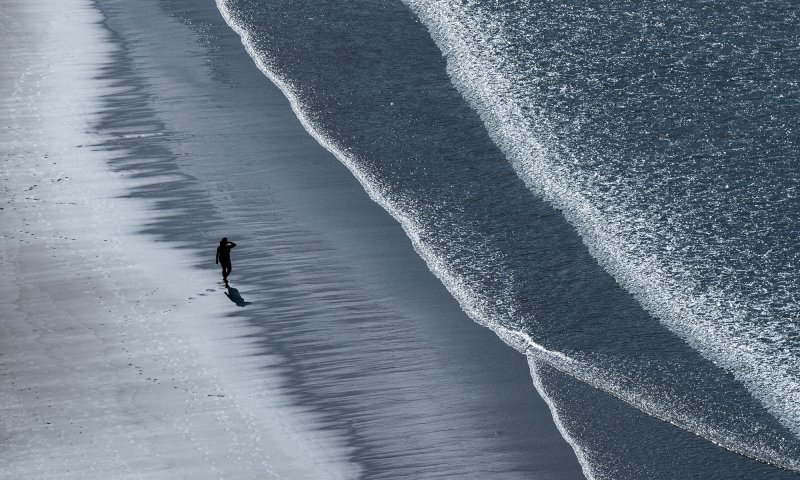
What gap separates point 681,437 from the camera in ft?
49.2

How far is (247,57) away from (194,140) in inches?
149

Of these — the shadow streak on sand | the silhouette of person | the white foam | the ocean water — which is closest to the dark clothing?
the silhouette of person

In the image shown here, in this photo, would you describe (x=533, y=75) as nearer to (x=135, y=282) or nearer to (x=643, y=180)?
(x=643, y=180)

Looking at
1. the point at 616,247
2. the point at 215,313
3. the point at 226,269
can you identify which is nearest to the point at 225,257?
the point at 226,269

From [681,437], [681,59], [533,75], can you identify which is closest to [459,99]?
[533,75]

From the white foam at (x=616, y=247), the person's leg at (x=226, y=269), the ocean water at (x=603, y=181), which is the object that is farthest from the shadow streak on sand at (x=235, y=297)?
the white foam at (x=616, y=247)

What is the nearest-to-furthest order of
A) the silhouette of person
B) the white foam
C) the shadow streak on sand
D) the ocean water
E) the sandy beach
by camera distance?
1. the sandy beach
2. the ocean water
3. the white foam
4. the shadow streak on sand
5. the silhouette of person

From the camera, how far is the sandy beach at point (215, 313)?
1486 cm

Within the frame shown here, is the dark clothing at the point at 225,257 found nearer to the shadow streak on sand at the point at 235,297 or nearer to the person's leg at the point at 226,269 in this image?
the person's leg at the point at 226,269

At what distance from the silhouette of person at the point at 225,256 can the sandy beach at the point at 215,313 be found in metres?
0.28

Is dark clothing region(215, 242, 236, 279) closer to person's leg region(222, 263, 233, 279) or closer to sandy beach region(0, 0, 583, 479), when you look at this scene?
person's leg region(222, 263, 233, 279)

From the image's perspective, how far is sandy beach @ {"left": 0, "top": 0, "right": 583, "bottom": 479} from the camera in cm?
1486

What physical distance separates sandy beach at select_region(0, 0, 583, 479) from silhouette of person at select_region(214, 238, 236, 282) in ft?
0.90

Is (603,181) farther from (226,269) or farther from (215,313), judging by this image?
(215,313)
